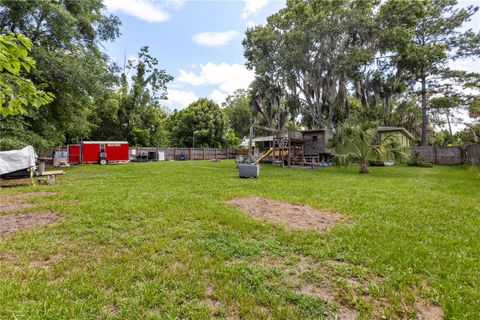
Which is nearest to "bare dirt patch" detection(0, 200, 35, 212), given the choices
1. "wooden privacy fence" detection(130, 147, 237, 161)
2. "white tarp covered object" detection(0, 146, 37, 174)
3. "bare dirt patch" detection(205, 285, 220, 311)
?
"white tarp covered object" detection(0, 146, 37, 174)

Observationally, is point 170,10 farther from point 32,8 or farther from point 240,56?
point 240,56

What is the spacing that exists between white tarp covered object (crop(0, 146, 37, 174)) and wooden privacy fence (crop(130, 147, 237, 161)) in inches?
627

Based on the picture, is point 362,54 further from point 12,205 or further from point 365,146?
point 12,205

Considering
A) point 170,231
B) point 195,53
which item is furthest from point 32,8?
point 170,231

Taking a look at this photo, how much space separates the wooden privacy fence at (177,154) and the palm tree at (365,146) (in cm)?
1832

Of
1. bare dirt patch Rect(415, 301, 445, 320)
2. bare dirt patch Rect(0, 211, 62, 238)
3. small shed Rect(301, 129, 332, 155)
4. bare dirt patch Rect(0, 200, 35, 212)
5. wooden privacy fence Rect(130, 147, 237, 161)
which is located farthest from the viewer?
wooden privacy fence Rect(130, 147, 237, 161)

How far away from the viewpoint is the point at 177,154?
88.0 feet

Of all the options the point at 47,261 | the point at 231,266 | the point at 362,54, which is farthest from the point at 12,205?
the point at 362,54

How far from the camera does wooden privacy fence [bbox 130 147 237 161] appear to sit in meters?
24.2

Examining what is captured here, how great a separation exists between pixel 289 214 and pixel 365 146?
9.98 m

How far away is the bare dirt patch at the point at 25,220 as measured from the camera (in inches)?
142

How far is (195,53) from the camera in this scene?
16.7 m

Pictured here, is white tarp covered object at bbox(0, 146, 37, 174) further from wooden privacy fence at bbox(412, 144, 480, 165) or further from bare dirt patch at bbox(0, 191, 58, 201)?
wooden privacy fence at bbox(412, 144, 480, 165)

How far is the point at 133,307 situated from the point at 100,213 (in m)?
3.03
